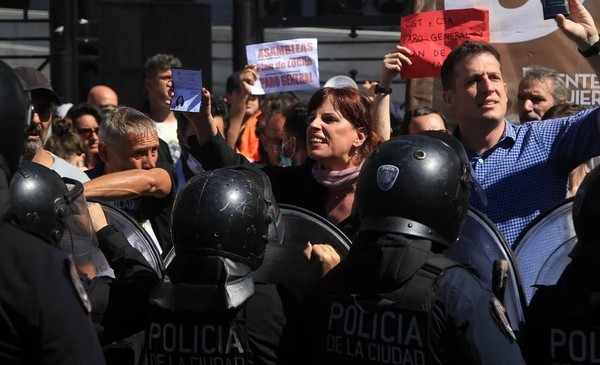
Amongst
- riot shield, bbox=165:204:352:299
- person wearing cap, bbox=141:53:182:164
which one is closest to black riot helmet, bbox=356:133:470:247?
riot shield, bbox=165:204:352:299

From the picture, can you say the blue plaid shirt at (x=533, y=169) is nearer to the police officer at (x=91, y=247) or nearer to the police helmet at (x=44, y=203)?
the police officer at (x=91, y=247)

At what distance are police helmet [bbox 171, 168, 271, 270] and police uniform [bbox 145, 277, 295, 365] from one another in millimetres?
126

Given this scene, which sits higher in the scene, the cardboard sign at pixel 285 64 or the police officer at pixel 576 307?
the cardboard sign at pixel 285 64

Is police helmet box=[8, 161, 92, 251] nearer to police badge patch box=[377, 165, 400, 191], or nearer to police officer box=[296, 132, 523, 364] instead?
police officer box=[296, 132, 523, 364]

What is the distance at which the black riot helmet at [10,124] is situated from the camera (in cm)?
261

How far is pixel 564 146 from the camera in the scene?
451cm

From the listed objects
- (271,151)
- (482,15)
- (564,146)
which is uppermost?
(482,15)

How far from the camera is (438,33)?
601 cm

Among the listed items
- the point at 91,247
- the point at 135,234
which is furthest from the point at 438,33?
the point at 91,247

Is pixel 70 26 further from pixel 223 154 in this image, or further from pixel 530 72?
pixel 223 154

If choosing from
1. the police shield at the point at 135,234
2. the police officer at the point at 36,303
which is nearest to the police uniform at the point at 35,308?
the police officer at the point at 36,303

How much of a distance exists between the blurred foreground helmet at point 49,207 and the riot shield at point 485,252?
117 centimetres

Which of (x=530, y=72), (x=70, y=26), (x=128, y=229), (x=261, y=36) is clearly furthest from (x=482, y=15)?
(x=70, y=26)

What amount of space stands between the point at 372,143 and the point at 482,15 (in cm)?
154
